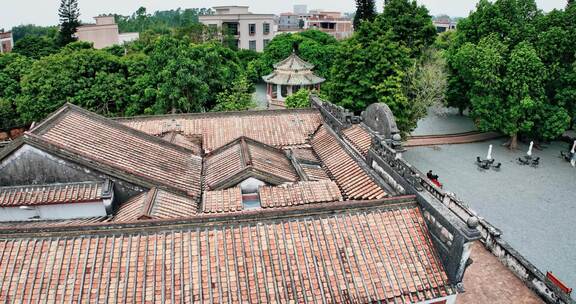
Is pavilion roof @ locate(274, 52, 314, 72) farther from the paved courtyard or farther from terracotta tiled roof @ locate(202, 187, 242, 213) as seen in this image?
terracotta tiled roof @ locate(202, 187, 242, 213)

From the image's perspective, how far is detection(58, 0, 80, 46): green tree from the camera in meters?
51.8

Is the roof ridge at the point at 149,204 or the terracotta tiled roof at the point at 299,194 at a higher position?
the roof ridge at the point at 149,204

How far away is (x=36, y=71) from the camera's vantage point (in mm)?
32750

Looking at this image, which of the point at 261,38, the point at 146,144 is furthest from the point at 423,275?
the point at 261,38

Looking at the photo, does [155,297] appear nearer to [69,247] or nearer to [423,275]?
[69,247]

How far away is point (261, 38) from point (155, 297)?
66627mm

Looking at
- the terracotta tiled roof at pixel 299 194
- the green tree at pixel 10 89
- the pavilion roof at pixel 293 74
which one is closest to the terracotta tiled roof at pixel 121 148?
the terracotta tiled roof at pixel 299 194

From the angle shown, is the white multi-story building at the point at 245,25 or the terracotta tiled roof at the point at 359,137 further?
the white multi-story building at the point at 245,25

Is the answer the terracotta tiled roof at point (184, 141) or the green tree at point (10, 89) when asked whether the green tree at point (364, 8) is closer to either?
the terracotta tiled roof at point (184, 141)

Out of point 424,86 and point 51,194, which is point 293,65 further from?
point 51,194

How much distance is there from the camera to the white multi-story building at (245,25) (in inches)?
2662

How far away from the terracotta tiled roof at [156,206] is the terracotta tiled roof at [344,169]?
6110 mm

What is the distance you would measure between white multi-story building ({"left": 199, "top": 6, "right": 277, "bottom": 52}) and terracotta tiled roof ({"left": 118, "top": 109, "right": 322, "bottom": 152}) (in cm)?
4509

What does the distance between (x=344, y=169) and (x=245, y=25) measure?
187ft
